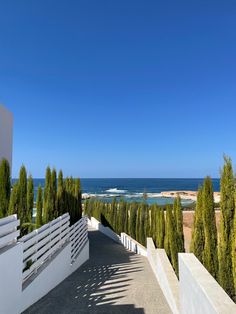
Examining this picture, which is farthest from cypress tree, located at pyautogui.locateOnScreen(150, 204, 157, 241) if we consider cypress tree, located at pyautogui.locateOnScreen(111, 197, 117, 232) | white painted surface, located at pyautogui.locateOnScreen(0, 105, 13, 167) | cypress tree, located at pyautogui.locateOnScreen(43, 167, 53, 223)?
white painted surface, located at pyautogui.locateOnScreen(0, 105, 13, 167)

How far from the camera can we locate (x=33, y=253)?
15.3ft

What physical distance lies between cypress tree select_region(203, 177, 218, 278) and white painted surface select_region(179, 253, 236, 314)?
1.74 meters

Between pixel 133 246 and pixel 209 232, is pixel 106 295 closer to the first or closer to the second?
pixel 209 232

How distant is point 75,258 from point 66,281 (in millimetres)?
1582

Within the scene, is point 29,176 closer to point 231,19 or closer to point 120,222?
point 231,19

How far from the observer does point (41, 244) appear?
4.93m

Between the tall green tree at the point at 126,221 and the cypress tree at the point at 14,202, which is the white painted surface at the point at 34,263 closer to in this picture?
the cypress tree at the point at 14,202

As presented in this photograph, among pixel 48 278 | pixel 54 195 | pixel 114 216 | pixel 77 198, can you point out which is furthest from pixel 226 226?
Answer: pixel 114 216

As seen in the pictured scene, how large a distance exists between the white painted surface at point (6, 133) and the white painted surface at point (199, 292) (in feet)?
29.2

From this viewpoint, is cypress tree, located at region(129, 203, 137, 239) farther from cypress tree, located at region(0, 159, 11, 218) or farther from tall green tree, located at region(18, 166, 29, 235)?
cypress tree, located at region(0, 159, 11, 218)

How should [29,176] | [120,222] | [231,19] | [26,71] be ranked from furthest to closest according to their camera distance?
[120,222], [26,71], [231,19], [29,176]

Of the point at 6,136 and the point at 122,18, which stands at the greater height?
the point at 122,18

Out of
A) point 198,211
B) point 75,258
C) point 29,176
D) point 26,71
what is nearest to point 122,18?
point 26,71

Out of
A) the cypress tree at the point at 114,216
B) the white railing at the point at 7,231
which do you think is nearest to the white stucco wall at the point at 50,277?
the white railing at the point at 7,231
